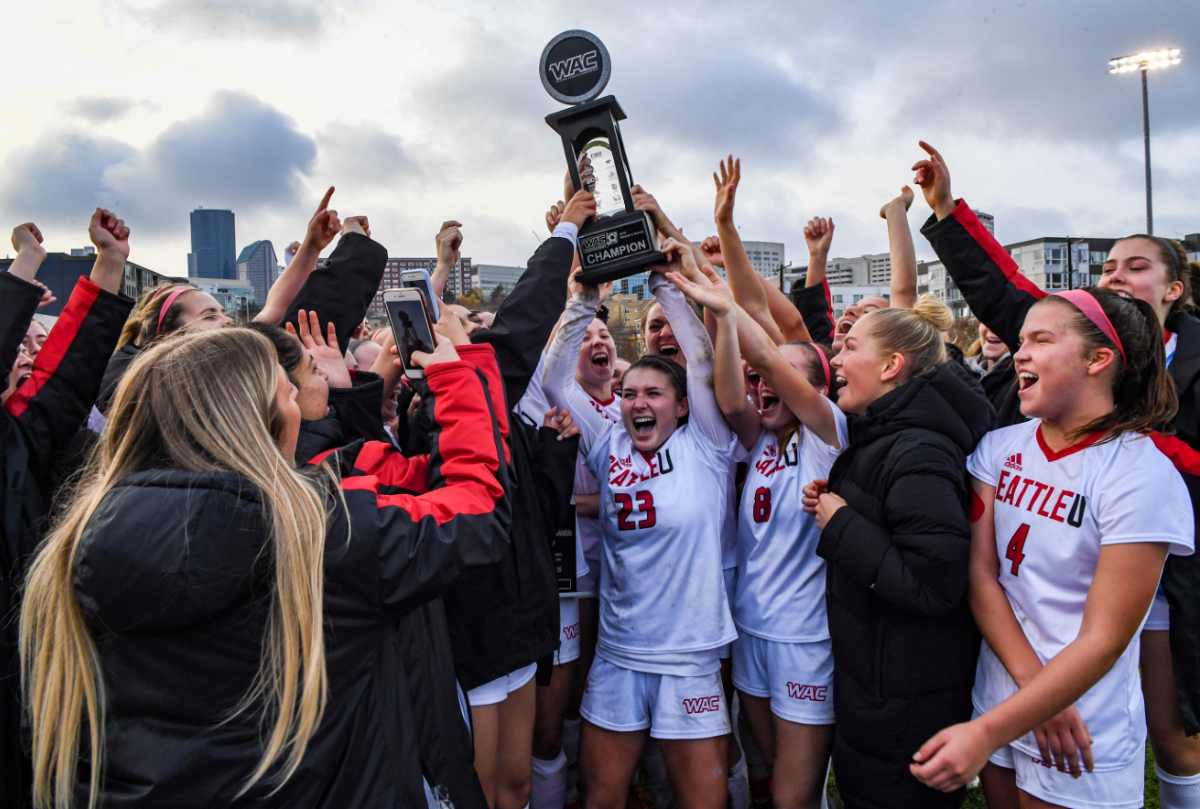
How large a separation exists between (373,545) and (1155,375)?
2472 millimetres

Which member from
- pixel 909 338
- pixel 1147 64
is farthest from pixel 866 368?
pixel 1147 64

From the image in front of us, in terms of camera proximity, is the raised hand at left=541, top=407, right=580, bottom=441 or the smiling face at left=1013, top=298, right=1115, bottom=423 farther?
the raised hand at left=541, top=407, right=580, bottom=441

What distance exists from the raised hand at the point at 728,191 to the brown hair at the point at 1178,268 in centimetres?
183

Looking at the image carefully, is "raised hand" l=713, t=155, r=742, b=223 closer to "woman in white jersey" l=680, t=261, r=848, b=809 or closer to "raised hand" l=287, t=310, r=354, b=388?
"woman in white jersey" l=680, t=261, r=848, b=809

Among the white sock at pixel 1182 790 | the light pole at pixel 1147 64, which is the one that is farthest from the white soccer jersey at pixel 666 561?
the light pole at pixel 1147 64

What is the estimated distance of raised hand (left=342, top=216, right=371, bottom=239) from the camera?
341 cm

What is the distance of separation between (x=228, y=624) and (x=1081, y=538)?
7.81ft

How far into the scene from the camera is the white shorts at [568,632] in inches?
136

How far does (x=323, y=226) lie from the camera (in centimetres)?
364

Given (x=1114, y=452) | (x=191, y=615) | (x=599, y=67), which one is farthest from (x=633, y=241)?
(x=191, y=615)

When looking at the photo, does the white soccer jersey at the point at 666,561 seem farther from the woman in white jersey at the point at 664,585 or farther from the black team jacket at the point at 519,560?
the black team jacket at the point at 519,560

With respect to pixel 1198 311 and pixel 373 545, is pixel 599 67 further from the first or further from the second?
pixel 1198 311

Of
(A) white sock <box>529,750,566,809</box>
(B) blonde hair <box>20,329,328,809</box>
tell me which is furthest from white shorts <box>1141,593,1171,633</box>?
(B) blonde hair <box>20,329,328,809</box>

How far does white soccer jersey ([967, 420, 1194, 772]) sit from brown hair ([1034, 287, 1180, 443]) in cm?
11
